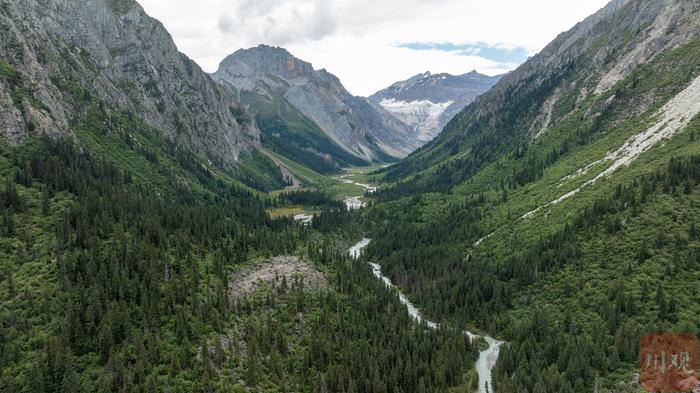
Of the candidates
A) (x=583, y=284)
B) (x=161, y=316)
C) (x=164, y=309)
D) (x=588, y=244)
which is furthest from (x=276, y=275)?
(x=588, y=244)

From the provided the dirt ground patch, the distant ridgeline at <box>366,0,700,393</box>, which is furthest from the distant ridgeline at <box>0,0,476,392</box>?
the distant ridgeline at <box>366,0,700,393</box>

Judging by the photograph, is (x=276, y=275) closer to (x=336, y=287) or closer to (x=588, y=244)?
(x=336, y=287)

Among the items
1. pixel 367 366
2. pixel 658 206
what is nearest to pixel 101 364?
pixel 367 366

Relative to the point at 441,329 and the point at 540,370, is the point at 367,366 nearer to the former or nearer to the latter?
the point at 441,329

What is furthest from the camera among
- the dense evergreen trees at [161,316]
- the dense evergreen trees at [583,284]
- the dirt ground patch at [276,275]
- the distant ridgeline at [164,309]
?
the dirt ground patch at [276,275]

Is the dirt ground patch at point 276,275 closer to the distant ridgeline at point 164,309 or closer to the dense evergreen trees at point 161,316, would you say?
the distant ridgeline at point 164,309

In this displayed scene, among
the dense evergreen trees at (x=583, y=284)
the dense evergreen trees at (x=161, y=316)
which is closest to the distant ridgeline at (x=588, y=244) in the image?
the dense evergreen trees at (x=583, y=284)

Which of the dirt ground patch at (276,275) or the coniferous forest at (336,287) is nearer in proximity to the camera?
the coniferous forest at (336,287)

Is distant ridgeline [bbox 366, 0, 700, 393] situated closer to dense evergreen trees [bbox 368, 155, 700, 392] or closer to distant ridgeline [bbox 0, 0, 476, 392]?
dense evergreen trees [bbox 368, 155, 700, 392]

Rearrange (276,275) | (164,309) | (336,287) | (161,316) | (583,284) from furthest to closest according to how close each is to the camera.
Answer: (336,287) < (276,275) < (583,284) < (164,309) < (161,316)
